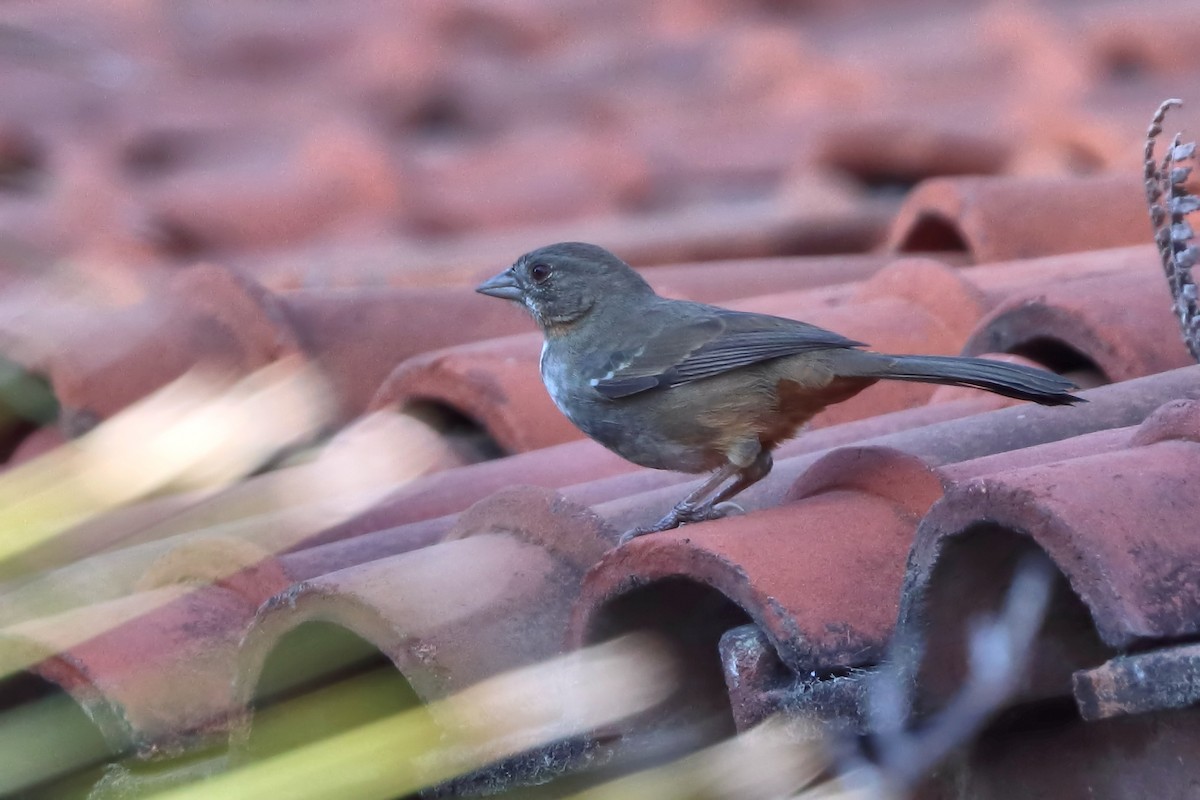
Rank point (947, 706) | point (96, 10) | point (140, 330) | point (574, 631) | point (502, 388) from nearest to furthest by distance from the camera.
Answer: point (947, 706) < point (574, 631) < point (502, 388) < point (140, 330) < point (96, 10)

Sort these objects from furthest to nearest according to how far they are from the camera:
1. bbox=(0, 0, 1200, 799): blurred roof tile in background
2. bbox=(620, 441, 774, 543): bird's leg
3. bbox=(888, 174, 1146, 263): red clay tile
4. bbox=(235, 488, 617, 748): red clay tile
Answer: bbox=(888, 174, 1146, 263): red clay tile → bbox=(620, 441, 774, 543): bird's leg → bbox=(235, 488, 617, 748): red clay tile → bbox=(0, 0, 1200, 799): blurred roof tile in background

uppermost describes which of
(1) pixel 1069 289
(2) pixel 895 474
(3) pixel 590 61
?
(3) pixel 590 61

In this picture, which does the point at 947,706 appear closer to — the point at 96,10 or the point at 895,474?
the point at 895,474

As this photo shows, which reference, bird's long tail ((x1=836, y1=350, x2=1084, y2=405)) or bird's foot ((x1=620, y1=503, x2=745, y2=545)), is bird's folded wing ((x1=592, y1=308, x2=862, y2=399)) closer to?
bird's long tail ((x1=836, y1=350, x2=1084, y2=405))

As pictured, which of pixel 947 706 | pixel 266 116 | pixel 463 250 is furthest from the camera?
pixel 266 116

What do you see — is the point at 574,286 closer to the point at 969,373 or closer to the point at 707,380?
the point at 707,380

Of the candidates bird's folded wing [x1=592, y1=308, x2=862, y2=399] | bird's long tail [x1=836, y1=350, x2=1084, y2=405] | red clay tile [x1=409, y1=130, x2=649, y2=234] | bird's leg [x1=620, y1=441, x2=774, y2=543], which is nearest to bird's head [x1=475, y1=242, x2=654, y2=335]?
bird's folded wing [x1=592, y1=308, x2=862, y2=399]

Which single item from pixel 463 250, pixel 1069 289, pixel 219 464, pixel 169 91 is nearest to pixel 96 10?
pixel 169 91
